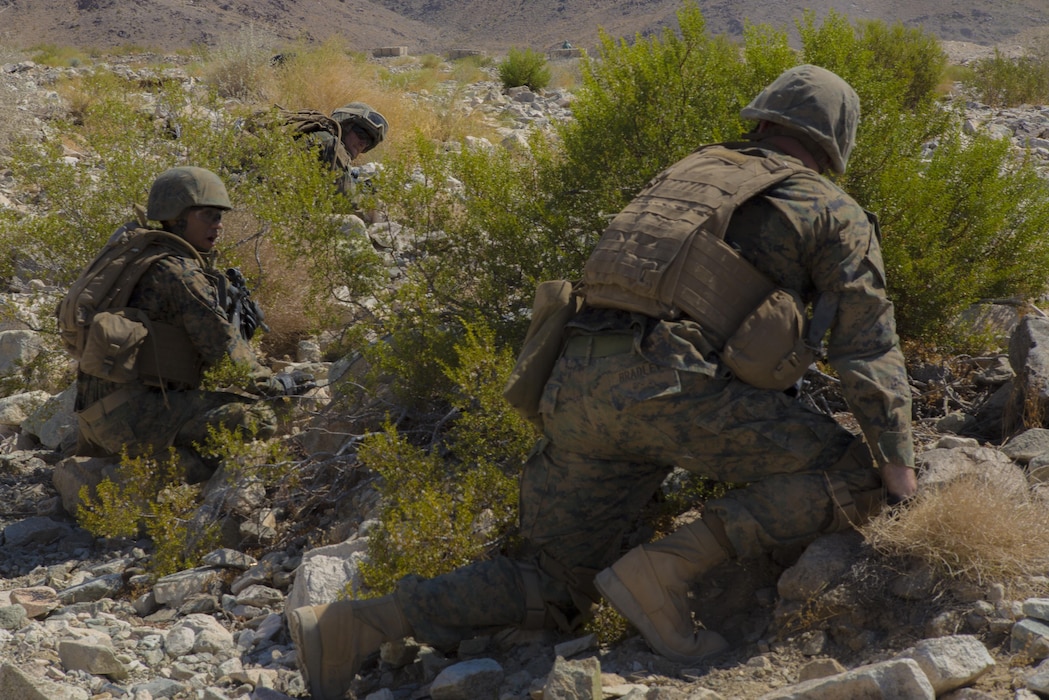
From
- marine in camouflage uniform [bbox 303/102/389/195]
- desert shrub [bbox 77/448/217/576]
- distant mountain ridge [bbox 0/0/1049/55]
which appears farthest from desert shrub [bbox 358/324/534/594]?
distant mountain ridge [bbox 0/0/1049/55]

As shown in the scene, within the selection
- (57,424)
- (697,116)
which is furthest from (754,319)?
(57,424)

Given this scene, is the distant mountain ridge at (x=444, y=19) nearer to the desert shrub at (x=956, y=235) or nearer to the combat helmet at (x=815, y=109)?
the desert shrub at (x=956, y=235)

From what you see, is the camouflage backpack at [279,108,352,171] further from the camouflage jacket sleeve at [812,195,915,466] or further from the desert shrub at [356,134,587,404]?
the camouflage jacket sleeve at [812,195,915,466]

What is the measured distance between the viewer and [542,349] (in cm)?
301

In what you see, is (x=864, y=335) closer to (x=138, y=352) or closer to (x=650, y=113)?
(x=650, y=113)

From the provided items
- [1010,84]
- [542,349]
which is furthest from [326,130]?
[1010,84]

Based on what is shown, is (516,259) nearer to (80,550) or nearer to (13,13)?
(80,550)

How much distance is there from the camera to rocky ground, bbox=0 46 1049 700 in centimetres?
245

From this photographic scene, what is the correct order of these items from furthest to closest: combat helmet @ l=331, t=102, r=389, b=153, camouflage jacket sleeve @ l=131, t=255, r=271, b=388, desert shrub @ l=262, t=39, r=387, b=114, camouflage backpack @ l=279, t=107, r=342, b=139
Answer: desert shrub @ l=262, t=39, r=387, b=114 → combat helmet @ l=331, t=102, r=389, b=153 → camouflage backpack @ l=279, t=107, r=342, b=139 → camouflage jacket sleeve @ l=131, t=255, r=271, b=388

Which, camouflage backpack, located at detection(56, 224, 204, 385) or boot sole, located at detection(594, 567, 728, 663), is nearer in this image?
boot sole, located at detection(594, 567, 728, 663)

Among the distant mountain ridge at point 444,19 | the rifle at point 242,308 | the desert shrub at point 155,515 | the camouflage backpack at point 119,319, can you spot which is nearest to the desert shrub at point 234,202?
the rifle at point 242,308

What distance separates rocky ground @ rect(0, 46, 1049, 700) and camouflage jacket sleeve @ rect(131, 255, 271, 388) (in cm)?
52

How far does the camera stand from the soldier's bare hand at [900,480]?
2748 mm

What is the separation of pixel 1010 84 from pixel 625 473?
12.1m
